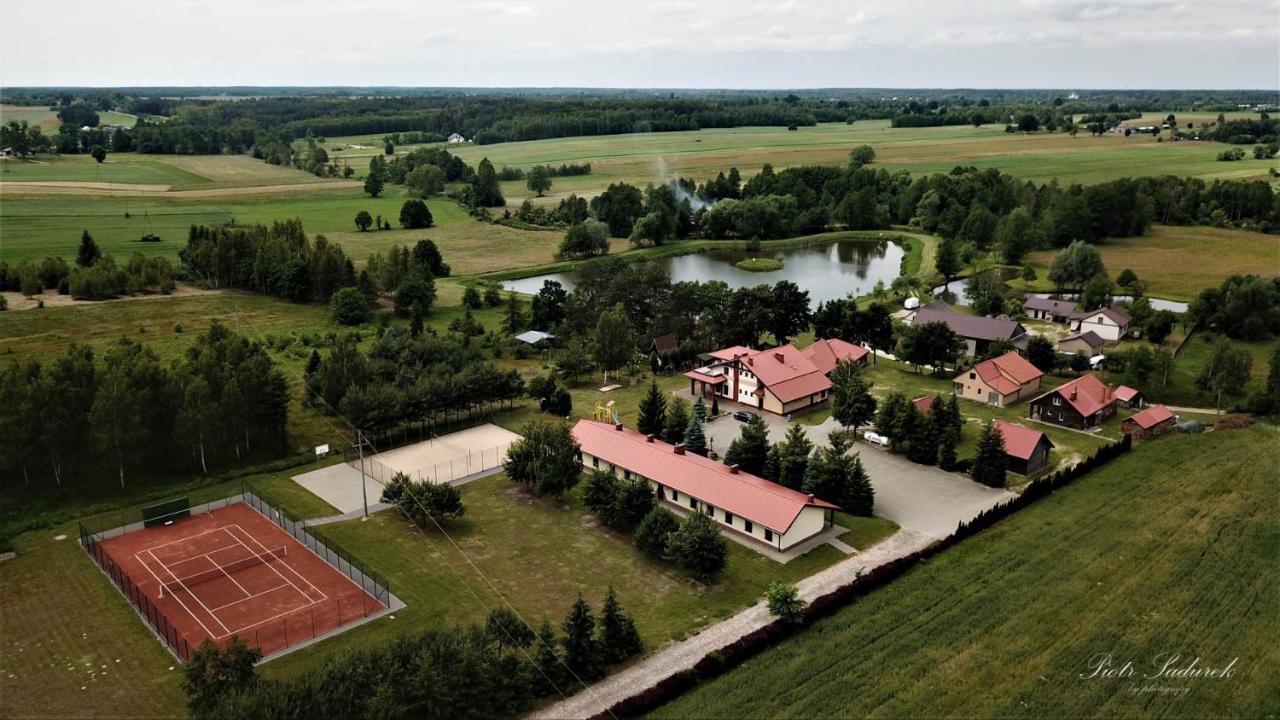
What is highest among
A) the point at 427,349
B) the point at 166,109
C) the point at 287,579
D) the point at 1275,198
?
the point at 166,109

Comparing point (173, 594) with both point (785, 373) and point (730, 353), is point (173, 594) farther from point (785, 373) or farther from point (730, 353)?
point (730, 353)

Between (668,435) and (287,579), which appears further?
(668,435)

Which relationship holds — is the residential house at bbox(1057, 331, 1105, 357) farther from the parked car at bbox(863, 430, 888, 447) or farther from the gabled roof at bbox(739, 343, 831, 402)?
the parked car at bbox(863, 430, 888, 447)

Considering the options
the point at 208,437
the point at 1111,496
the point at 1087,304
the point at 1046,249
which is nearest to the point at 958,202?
the point at 1046,249

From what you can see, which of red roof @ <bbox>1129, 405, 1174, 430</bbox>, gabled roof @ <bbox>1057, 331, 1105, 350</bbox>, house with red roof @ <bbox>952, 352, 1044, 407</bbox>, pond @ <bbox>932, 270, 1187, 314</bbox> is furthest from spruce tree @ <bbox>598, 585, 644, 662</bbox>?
pond @ <bbox>932, 270, 1187, 314</bbox>

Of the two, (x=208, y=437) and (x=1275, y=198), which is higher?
(x=1275, y=198)

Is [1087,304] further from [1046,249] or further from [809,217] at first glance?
[809,217]

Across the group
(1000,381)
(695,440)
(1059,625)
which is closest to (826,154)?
(1000,381)
